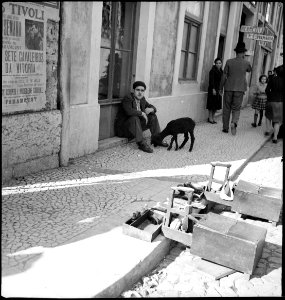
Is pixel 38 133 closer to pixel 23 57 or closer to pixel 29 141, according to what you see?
pixel 29 141

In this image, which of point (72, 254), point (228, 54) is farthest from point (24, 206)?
point (228, 54)

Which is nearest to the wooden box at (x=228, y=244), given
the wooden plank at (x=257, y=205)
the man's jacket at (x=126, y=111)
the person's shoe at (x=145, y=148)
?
the wooden plank at (x=257, y=205)

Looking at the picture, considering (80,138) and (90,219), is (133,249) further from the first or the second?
(80,138)

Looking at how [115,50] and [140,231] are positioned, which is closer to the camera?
[140,231]

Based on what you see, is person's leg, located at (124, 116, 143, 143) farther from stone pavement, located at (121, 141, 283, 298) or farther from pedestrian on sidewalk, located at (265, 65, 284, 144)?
pedestrian on sidewalk, located at (265, 65, 284, 144)

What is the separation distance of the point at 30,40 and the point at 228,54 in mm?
8755

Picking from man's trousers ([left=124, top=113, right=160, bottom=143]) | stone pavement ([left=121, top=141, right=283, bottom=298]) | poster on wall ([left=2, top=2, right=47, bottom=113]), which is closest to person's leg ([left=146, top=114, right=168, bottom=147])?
man's trousers ([left=124, top=113, right=160, bottom=143])

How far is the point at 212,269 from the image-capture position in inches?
119

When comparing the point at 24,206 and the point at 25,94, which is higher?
the point at 25,94

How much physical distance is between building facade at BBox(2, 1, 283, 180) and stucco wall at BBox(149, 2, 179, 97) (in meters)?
0.02

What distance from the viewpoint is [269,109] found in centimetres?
785

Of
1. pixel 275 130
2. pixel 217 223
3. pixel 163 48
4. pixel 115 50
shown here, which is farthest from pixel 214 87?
pixel 217 223

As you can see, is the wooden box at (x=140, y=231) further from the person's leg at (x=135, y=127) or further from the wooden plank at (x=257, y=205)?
the person's leg at (x=135, y=127)

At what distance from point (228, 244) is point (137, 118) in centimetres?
376
